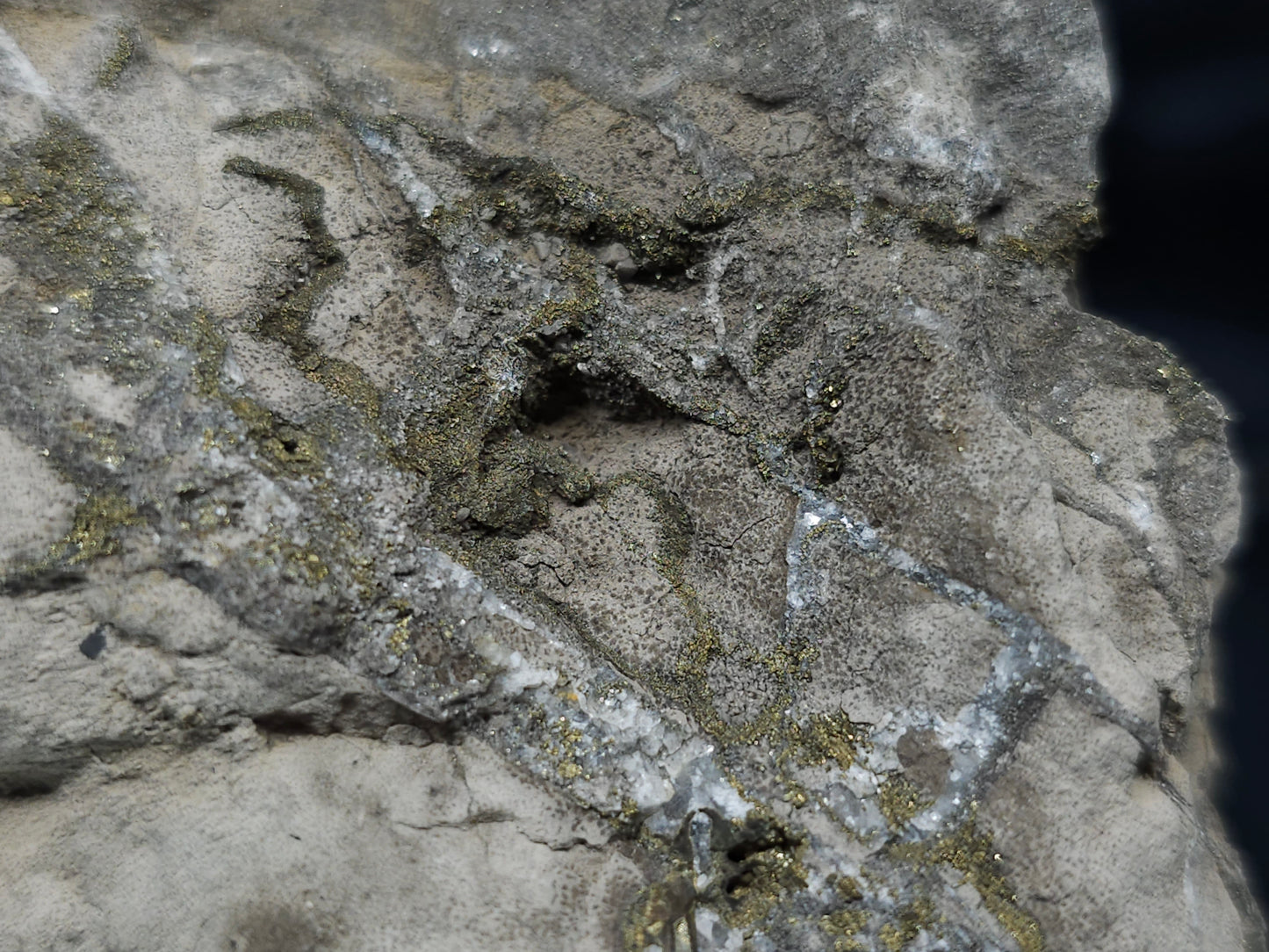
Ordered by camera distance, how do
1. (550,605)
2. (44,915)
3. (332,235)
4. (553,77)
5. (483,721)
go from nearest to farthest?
(44,915) → (483,721) → (550,605) → (332,235) → (553,77)

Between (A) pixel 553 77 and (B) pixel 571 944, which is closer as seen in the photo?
(B) pixel 571 944

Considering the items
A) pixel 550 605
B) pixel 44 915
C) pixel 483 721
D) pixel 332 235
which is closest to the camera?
pixel 44 915

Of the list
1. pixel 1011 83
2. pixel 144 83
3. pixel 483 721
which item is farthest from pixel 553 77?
pixel 483 721

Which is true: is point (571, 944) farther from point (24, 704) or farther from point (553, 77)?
point (553, 77)

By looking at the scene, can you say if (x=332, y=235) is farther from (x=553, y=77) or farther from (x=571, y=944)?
(x=571, y=944)

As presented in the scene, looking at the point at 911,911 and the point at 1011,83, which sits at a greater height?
the point at 1011,83

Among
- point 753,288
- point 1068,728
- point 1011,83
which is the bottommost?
point 1068,728

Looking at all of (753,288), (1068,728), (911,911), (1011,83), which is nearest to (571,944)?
(911,911)
